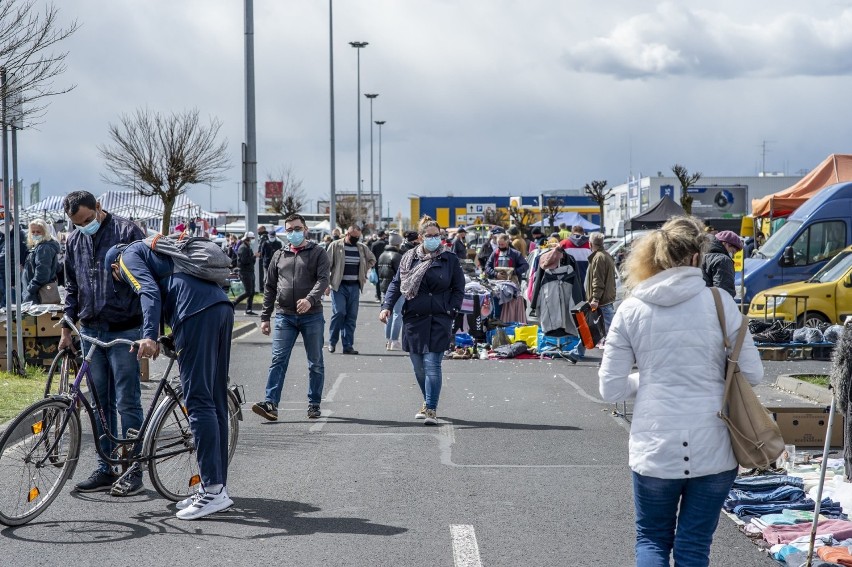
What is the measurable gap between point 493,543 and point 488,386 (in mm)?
7025

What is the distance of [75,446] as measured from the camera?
6656 millimetres

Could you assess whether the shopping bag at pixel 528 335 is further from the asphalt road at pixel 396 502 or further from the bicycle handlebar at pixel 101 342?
the bicycle handlebar at pixel 101 342

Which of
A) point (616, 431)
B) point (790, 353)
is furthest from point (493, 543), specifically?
point (790, 353)

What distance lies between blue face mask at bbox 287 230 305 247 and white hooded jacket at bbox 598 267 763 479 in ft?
22.8

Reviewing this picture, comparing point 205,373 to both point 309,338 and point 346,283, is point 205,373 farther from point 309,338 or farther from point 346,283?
point 346,283

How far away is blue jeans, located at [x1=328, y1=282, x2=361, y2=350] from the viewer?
1645 centimetres

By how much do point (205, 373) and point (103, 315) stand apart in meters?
1.05

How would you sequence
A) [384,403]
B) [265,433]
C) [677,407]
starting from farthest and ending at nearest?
[384,403]
[265,433]
[677,407]

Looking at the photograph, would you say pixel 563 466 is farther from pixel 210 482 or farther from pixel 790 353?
pixel 790 353

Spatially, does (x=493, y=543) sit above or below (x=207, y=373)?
below

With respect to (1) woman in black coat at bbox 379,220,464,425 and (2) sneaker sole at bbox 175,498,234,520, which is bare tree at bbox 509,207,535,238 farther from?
(2) sneaker sole at bbox 175,498,234,520

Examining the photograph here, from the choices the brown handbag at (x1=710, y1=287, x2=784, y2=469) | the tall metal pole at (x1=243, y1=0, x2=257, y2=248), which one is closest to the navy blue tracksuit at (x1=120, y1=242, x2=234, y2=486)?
the brown handbag at (x1=710, y1=287, x2=784, y2=469)

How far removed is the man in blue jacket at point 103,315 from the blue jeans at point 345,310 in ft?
29.9

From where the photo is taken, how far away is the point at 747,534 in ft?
20.4
